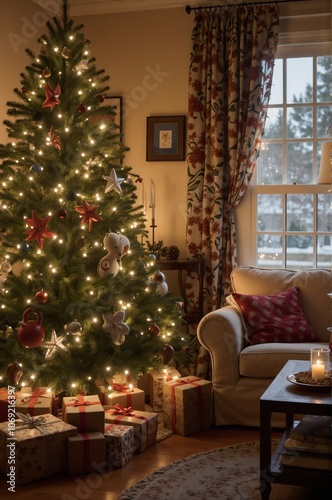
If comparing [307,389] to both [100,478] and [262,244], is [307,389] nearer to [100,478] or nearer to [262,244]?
[100,478]

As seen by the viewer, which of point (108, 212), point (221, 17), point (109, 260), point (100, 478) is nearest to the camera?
point (100, 478)

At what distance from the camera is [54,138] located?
139 inches

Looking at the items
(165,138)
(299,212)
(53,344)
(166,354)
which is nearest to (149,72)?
(165,138)

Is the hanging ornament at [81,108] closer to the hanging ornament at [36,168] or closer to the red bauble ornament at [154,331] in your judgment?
the hanging ornament at [36,168]

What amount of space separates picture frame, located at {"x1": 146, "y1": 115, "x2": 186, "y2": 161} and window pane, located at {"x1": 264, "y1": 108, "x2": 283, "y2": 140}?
0.63 m

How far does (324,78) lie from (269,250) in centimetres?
131

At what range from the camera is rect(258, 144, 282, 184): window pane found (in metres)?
4.87

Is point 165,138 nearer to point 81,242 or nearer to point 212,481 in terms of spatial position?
point 81,242

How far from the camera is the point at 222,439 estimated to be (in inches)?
137

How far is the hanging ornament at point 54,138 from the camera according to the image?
352 cm

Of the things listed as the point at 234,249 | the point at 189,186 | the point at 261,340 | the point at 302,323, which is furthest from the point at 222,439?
the point at 189,186

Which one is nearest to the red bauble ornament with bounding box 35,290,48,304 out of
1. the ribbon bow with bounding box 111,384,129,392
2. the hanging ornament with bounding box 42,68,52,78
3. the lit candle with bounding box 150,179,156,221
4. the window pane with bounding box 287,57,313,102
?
the ribbon bow with bounding box 111,384,129,392

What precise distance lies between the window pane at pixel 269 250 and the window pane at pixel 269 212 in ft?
0.22

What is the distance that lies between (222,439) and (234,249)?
1.65 meters
